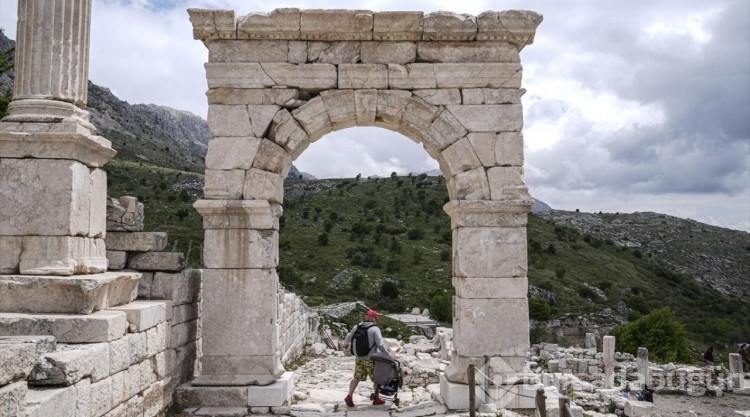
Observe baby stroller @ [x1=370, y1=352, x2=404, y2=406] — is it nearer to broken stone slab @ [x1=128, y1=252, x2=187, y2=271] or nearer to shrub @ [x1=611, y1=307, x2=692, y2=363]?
broken stone slab @ [x1=128, y1=252, x2=187, y2=271]

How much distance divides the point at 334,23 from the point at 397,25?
2.86ft

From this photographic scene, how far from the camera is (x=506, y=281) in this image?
8.09 meters

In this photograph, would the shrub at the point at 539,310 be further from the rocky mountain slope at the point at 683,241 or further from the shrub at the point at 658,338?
the rocky mountain slope at the point at 683,241

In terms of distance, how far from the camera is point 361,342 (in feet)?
27.9

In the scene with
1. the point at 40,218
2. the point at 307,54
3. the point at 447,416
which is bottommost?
the point at 447,416

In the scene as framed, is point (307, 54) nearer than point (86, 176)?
No

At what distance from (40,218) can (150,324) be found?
5.37ft

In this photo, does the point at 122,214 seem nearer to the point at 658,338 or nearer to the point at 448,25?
the point at 448,25

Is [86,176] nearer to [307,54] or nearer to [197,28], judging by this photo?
[197,28]

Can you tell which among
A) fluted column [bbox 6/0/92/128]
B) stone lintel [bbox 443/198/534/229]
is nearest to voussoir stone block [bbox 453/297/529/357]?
stone lintel [bbox 443/198/534/229]

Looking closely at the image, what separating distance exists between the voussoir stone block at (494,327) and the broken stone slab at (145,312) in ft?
12.7

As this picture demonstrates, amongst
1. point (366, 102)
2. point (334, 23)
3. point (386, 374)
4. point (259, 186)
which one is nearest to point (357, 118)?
point (366, 102)

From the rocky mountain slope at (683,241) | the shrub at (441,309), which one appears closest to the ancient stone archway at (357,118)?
the shrub at (441,309)

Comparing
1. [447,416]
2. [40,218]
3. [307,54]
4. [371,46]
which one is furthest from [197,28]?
Answer: [447,416]
